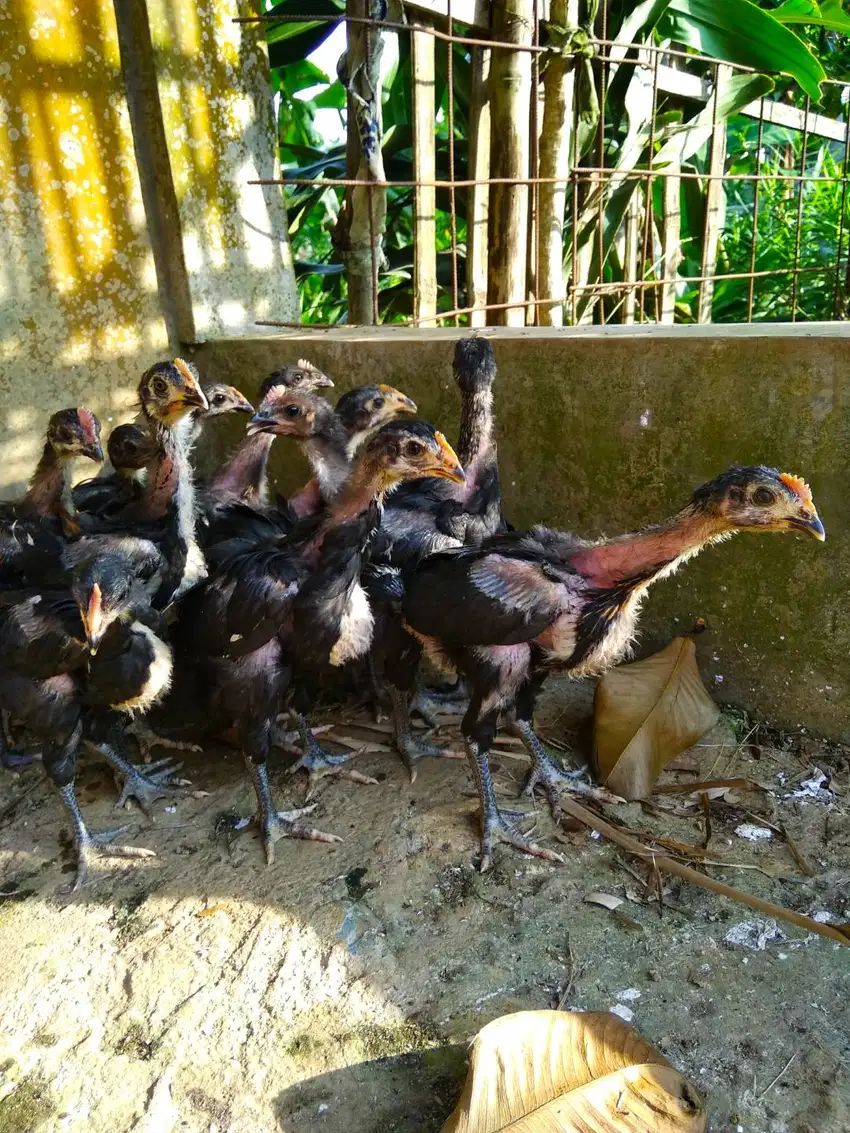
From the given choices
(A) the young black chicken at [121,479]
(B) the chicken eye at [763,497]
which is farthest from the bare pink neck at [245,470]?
(B) the chicken eye at [763,497]

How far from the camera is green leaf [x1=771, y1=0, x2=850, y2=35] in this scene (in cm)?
612

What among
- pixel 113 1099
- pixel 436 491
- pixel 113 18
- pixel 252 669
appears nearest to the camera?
pixel 113 1099

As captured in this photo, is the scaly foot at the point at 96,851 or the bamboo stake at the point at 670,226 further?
the bamboo stake at the point at 670,226

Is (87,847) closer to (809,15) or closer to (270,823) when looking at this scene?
(270,823)

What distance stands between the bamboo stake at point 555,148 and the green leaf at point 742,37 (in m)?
1.36

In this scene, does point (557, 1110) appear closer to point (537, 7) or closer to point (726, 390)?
point (726, 390)

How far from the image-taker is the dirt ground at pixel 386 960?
2178 mm

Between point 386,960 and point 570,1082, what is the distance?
0.78m

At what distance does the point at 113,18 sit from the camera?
13.9 ft

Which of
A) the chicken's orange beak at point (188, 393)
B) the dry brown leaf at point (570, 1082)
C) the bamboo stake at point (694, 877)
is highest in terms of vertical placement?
the chicken's orange beak at point (188, 393)

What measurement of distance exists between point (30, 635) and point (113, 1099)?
5.05ft

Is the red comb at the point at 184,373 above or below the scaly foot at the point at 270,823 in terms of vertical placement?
above

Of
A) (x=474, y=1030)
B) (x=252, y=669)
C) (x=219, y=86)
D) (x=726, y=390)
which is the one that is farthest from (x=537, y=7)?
(x=474, y=1030)

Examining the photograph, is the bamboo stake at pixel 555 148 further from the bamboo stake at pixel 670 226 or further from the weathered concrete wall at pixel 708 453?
the bamboo stake at pixel 670 226
